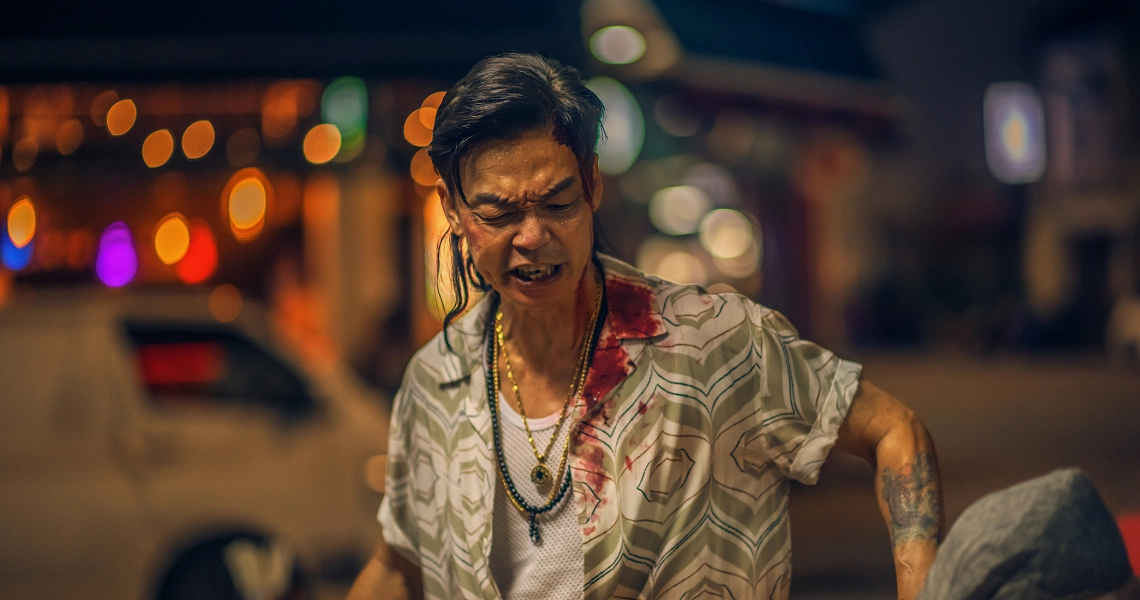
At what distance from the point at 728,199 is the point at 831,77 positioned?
13.0m

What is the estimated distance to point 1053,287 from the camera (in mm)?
31000

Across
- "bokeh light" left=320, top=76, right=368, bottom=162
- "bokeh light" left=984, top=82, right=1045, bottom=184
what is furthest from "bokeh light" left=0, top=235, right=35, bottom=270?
"bokeh light" left=984, top=82, right=1045, bottom=184

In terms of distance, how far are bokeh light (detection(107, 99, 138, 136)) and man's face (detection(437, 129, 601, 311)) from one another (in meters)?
6.36

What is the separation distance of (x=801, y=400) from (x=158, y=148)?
7.16 m

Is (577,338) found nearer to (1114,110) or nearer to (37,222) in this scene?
(37,222)

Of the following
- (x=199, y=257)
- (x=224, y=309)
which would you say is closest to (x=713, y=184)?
(x=199, y=257)

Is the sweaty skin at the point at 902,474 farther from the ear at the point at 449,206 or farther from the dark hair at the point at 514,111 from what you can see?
the ear at the point at 449,206

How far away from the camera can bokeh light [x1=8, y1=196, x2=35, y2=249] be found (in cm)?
936

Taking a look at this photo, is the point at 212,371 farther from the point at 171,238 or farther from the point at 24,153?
the point at 171,238

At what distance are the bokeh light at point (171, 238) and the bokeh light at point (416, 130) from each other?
159 inches

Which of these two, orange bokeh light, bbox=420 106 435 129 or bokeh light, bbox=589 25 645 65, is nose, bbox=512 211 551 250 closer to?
bokeh light, bbox=589 25 645 65

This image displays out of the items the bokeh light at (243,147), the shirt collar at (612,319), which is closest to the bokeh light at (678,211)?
the bokeh light at (243,147)

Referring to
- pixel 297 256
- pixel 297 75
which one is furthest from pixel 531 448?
pixel 297 256

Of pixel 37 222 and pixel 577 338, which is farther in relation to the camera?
pixel 37 222
